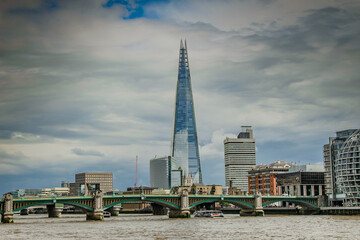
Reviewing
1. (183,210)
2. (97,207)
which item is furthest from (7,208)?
(183,210)

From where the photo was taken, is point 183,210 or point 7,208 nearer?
point 7,208

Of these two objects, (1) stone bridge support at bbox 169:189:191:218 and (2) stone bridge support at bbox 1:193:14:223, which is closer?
(2) stone bridge support at bbox 1:193:14:223

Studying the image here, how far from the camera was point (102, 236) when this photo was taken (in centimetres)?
11175

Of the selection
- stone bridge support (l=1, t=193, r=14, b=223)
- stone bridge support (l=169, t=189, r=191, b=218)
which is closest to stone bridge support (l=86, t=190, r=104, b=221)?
stone bridge support (l=1, t=193, r=14, b=223)

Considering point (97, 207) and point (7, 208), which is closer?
point (7, 208)

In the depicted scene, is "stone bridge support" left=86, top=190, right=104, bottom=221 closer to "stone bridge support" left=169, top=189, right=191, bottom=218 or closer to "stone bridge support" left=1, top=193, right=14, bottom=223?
"stone bridge support" left=1, top=193, right=14, bottom=223

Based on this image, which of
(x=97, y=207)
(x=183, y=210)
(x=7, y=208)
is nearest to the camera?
(x=7, y=208)

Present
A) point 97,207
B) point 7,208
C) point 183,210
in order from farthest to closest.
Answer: point 183,210 → point 97,207 → point 7,208

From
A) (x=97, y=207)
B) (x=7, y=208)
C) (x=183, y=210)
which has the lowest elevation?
(x=183, y=210)

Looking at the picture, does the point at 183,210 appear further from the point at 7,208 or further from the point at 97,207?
the point at 7,208

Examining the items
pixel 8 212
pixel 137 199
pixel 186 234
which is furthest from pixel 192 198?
pixel 186 234

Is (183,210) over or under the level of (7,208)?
under

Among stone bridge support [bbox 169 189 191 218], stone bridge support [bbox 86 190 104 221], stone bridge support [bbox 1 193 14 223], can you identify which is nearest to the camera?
stone bridge support [bbox 1 193 14 223]

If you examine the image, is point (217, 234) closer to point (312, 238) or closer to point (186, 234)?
point (186, 234)
